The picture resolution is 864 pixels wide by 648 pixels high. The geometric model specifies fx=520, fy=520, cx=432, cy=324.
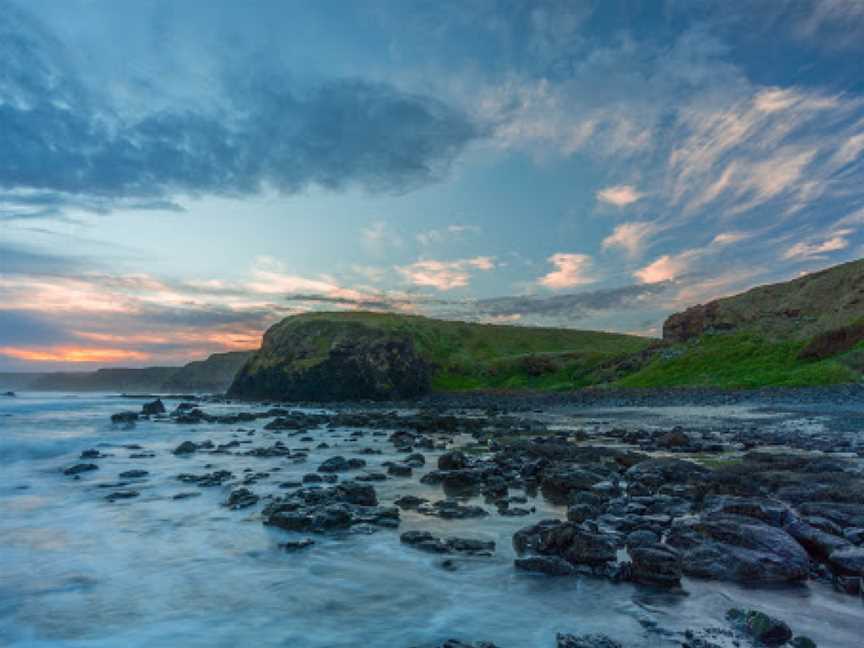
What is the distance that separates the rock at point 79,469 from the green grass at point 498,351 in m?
80.4

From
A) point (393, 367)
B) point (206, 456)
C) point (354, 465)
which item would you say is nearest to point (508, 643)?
point (354, 465)

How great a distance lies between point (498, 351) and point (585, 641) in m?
146

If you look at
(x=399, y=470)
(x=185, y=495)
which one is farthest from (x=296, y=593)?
(x=399, y=470)

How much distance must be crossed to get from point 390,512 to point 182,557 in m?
5.53

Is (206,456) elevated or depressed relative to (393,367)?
depressed

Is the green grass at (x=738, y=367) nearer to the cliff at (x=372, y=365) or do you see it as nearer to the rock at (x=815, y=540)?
the cliff at (x=372, y=365)

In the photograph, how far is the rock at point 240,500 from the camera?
56.9ft

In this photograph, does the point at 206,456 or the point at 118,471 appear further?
the point at 206,456

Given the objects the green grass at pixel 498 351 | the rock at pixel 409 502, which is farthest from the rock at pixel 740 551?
the green grass at pixel 498 351

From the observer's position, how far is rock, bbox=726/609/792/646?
7270mm

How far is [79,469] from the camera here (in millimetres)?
26188

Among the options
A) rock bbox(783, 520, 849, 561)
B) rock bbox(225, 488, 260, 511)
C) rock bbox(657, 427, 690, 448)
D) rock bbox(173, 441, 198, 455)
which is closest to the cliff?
rock bbox(173, 441, 198, 455)

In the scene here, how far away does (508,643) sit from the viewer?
812cm

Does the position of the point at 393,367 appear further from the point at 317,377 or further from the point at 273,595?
the point at 273,595
